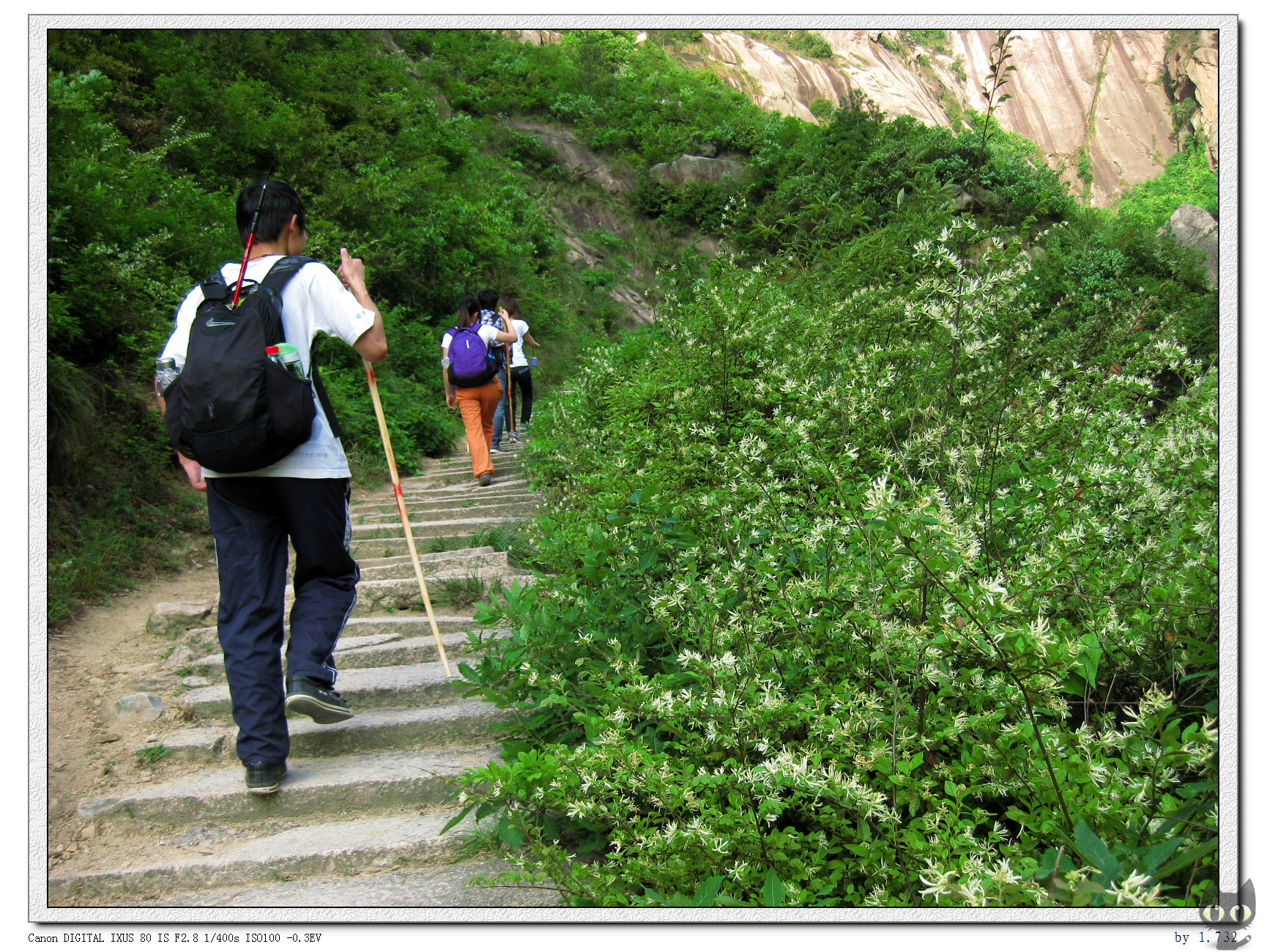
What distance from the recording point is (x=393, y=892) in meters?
2.38

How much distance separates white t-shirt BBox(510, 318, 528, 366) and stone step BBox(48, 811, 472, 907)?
319 inches

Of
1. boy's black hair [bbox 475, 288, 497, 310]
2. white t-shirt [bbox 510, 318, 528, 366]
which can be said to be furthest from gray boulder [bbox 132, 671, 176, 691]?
white t-shirt [bbox 510, 318, 528, 366]

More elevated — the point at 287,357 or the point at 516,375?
the point at 516,375

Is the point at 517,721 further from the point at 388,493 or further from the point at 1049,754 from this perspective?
the point at 388,493

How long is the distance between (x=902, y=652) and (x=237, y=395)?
207 cm

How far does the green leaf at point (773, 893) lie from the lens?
5.77 feet

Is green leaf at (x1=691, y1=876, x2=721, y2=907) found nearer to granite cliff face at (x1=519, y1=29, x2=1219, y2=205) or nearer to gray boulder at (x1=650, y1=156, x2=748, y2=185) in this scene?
granite cliff face at (x1=519, y1=29, x2=1219, y2=205)

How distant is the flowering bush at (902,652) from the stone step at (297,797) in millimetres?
414

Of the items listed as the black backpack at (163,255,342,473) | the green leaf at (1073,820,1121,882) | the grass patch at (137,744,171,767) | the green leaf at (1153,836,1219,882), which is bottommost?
the grass patch at (137,744,171,767)

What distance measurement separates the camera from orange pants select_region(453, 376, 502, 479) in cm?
760

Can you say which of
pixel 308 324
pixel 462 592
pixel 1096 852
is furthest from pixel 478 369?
pixel 1096 852

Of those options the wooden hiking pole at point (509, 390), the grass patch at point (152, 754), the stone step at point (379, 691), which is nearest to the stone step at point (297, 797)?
the grass patch at point (152, 754)

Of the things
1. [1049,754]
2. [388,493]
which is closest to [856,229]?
[388,493]

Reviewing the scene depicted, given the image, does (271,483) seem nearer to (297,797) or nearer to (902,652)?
(297,797)
